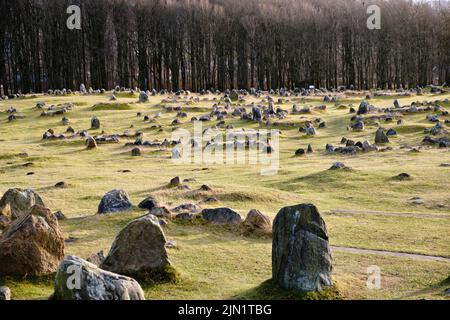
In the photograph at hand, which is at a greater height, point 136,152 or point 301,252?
point 301,252

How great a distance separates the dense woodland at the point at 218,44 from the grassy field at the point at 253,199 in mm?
40318

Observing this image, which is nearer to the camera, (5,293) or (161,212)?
(5,293)

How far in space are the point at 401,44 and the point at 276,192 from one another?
71226 millimetres

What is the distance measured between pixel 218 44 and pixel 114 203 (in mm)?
66361

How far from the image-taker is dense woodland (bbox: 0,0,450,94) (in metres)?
69.9

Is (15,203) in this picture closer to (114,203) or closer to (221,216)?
Result: (114,203)

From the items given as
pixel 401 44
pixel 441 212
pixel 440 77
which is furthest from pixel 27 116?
→ pixel 440 77

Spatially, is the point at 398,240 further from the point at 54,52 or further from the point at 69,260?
the point at 54,52

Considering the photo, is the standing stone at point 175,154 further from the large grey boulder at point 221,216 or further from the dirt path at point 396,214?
the large grey boulder at point 221,216

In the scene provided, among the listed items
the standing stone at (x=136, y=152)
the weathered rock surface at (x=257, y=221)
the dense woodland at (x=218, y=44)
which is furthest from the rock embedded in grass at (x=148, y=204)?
the dense woodland at (x=218, y=44)

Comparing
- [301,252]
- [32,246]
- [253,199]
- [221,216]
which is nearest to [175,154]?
[253,199]

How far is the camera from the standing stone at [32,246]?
8422 mm

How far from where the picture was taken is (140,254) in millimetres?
8562

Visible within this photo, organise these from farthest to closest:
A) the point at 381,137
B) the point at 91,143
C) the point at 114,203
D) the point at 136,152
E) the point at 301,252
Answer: the point at 91,143
the point at 381,137
the point at 136,152
the point at 114,203
the point at 301,252
